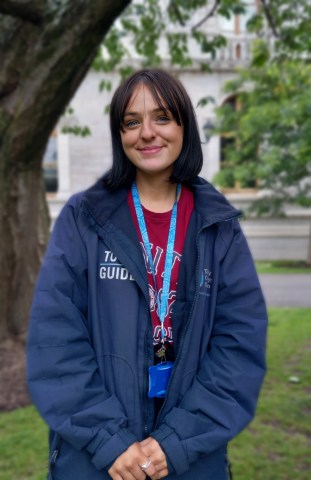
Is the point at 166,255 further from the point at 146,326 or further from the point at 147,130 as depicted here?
the point at 147,130

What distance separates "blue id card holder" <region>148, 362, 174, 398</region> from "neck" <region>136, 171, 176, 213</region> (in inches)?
23.6

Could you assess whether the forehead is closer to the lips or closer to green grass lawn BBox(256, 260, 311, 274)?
the lips

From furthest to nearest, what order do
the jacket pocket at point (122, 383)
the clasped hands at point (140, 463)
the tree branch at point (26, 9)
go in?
the tree branch at point (26, 9) → the jacket pocket at point (122, 383) → the clasped hands at point (140, 463)

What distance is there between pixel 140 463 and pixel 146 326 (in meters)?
0.45

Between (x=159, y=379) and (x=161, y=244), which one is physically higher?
(x=161, y=244)

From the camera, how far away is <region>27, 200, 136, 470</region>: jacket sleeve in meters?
1.75

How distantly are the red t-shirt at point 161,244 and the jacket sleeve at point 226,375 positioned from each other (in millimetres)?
167

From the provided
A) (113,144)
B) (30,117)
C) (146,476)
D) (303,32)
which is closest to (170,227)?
(113,144)

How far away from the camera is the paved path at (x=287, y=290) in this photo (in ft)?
34.4

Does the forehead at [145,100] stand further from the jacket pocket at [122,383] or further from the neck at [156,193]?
the jacket pocket at [122,383]

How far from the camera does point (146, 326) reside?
1.87 metres

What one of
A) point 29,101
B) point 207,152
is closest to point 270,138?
point 207,152

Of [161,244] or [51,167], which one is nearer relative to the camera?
[161,244]

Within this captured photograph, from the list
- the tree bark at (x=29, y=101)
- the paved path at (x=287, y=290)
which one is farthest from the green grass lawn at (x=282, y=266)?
the tree bark at (x=29, y=101)
